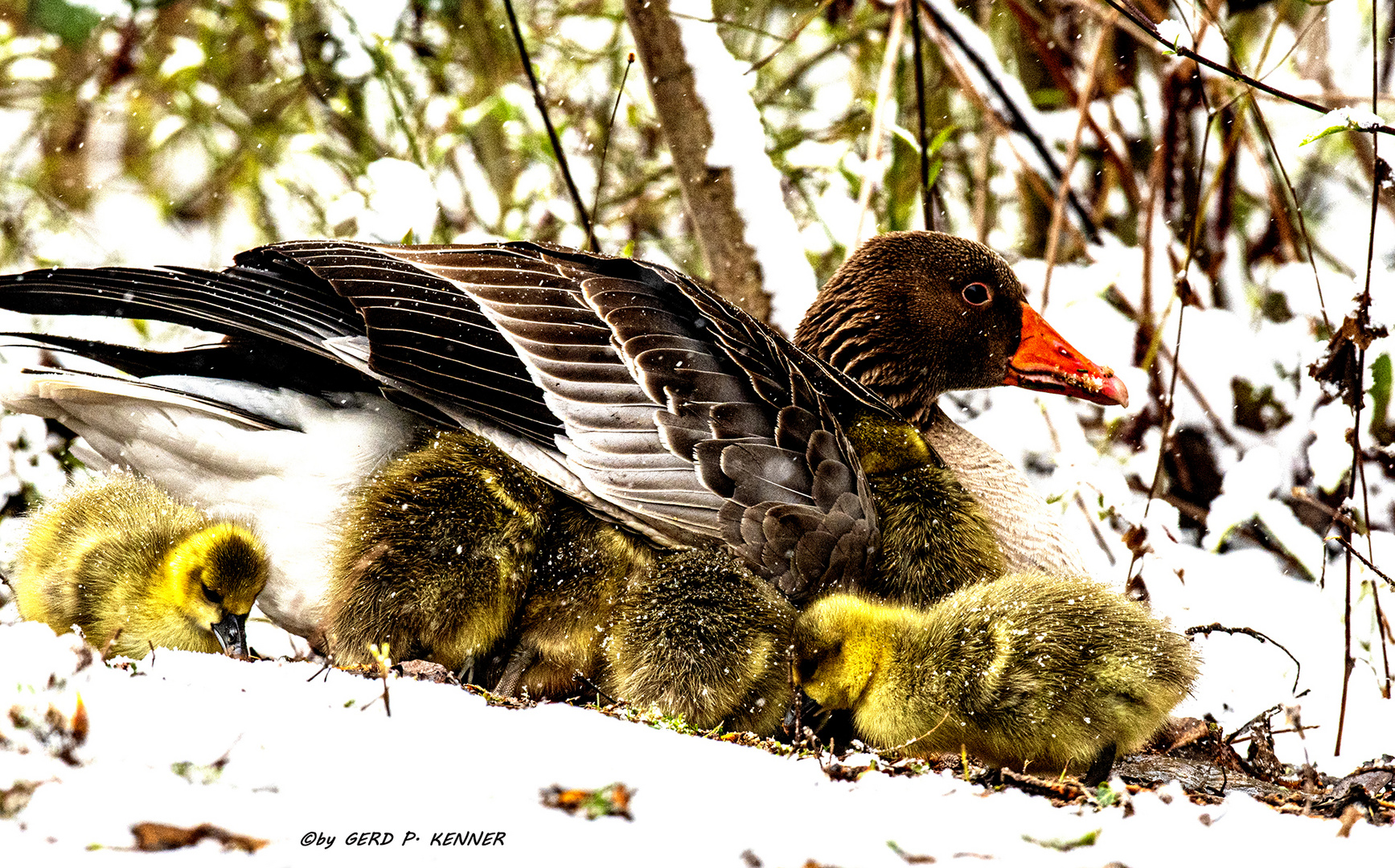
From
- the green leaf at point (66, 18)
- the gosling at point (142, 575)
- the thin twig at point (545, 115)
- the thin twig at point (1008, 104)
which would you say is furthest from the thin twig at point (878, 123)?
the green leaf at point (66, 18)

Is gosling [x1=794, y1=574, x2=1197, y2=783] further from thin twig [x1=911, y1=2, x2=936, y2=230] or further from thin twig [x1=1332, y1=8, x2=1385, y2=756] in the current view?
thin twig [x1=911, y1=2, x2=936, y2=230]

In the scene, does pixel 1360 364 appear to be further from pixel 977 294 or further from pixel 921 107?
pixel 921 107

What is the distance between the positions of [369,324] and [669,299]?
2.26ft

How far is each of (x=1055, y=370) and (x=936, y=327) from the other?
36 centimetres

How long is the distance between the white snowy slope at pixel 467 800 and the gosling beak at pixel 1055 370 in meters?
1.67

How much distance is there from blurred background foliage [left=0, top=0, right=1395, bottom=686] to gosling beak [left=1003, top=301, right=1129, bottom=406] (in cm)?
48

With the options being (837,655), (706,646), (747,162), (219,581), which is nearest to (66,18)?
(747,162)

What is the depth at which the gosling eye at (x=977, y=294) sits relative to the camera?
3555 millimetres

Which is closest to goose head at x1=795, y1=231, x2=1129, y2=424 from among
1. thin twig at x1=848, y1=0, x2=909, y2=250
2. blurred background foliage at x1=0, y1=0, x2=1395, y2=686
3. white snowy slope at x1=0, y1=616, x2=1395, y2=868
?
thin twig at x1=848, y1=0, x2=909, y2=250

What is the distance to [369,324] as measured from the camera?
101 inches

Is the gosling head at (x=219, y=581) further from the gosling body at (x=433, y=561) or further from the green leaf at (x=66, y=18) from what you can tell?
the green leaf at (x=66, y=18)

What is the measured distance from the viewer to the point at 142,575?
2.57 meters

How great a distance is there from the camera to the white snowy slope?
154cm

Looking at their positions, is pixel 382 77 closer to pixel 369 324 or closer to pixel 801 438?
pixel 369 324
